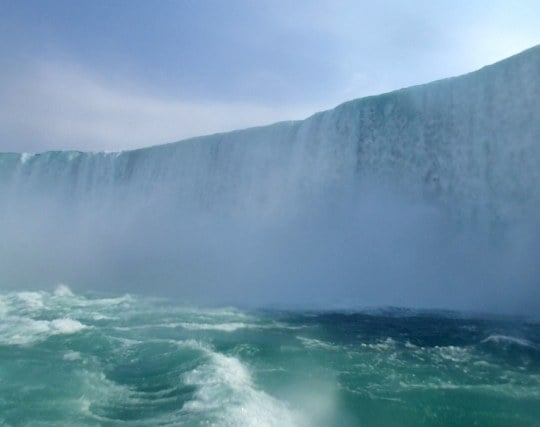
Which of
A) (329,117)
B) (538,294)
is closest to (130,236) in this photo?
(329,117)

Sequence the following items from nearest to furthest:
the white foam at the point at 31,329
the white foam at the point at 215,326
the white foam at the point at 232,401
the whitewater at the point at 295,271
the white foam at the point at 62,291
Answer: the white foam at the point at 232,401 → the whitewater at the point at 295,271 → the white foam at the point at 31,329 → the white foam at the point at 215,326 → the white foam at the point at 62,291

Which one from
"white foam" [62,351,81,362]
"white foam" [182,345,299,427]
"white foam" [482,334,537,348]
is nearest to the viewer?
"white foam" [182,345,299,427]

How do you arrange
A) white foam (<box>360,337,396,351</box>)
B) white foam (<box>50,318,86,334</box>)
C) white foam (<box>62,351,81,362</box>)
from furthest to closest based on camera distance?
white foam (<box>50,318,86,334</box>) → white foam (<box>360,337,396,351</box>) → white foam (<box>62,351,81,362</box>)

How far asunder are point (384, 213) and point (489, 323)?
5.31 meters

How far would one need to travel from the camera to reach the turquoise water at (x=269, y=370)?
5.26 meters

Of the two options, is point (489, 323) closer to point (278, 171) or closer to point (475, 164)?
point (475, 164)

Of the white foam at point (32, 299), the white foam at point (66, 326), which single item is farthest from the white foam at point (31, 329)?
the white foam at point (32, 299)

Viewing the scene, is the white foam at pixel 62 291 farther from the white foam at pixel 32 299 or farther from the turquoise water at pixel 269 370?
the turquoise water at pixel 269 370

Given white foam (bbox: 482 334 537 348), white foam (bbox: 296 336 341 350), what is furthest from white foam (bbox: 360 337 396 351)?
white foam (bbox: 482 334 537 348)

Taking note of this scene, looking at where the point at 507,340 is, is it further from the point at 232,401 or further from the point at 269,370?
the point at 232,401

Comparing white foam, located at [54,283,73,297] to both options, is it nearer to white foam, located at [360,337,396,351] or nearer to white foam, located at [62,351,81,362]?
white foam, located at [62,351,81,362]

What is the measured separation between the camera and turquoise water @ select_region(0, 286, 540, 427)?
207 inches

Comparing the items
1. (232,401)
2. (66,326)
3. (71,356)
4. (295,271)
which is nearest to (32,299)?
(66,326)

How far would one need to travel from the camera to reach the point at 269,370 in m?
6.78
